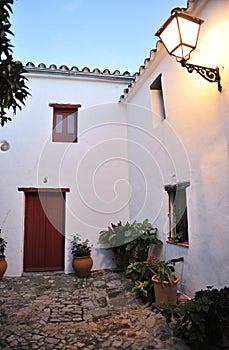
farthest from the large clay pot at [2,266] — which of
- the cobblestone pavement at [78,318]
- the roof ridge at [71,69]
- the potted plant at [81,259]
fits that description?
the roof ridge at [71,69]

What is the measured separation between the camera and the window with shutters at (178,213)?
452 cm

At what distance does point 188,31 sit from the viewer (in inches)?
120

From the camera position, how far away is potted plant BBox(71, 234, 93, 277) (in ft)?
20.0

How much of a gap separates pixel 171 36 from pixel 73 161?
437cm

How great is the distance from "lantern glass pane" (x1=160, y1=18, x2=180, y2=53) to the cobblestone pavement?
3.49m

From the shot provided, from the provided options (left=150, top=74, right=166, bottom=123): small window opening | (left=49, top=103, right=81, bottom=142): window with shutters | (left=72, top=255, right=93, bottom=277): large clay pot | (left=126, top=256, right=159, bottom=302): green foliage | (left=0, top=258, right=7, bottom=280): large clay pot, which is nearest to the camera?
(left=126, top=256, right=159, bottom=302): green foliage

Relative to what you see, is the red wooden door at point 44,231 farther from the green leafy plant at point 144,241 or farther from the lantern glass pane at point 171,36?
the lantern glass pane at point 171,36

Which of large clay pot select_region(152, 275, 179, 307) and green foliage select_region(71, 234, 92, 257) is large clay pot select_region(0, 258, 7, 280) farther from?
large clay pot select_region(152, 275, 179, 307)

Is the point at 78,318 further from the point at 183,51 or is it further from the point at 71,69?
the point at 71,69

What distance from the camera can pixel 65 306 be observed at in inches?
170

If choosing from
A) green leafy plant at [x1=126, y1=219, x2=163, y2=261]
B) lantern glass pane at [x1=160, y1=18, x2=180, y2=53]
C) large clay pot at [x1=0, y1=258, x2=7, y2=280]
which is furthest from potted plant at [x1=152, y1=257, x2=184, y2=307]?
large clay pot at [x1=0, y1=258, x2=7, y2=280]

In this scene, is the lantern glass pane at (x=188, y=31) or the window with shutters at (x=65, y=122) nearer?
the lantern glass pane at (x=188, y=31)

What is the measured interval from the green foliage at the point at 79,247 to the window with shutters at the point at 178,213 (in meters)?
2.30

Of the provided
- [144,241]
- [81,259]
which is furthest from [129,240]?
[81,259]
